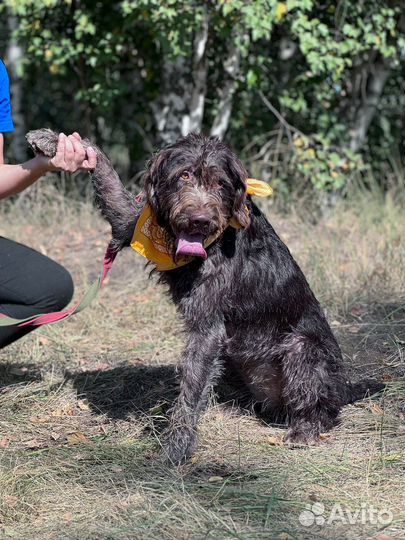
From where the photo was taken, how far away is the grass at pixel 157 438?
10.5ft

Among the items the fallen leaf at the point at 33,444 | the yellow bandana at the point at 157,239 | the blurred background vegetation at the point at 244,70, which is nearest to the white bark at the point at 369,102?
the blurred background vegetation at the point at 244,70

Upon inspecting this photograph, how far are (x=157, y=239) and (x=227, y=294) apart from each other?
451 millimetres

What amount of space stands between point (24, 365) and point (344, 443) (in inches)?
85.9

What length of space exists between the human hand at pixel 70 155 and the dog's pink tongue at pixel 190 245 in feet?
2.25

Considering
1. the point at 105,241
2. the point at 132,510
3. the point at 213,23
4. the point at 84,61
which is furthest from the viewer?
the point at 84,61

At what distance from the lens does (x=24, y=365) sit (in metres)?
5.08

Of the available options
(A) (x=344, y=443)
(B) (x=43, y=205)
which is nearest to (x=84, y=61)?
(B) (x=43, y=205)

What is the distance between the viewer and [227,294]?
3.96 m

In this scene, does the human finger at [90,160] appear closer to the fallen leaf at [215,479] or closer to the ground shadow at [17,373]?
the ground shadow at [17,373]

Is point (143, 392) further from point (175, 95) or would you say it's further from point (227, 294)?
point (175, 95)

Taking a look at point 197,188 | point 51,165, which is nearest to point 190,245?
point 197,188

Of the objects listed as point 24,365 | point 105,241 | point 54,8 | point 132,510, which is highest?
point 54,8

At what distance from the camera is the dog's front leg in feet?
12.7

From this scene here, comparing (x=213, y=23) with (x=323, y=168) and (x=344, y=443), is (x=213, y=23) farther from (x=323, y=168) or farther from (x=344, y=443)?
(x=344, y=443)
